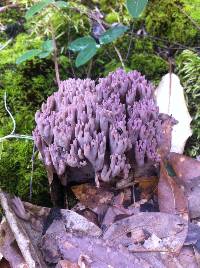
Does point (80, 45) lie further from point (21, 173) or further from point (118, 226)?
point (118, 226)

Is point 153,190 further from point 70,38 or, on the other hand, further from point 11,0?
point 11,0

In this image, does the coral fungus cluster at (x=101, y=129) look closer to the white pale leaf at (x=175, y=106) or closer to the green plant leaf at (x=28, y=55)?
the white pale leaf at (x=175, y=106)

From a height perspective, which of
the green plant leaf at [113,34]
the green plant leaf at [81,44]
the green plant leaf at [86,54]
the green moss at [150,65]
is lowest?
the green moss at [150,65]

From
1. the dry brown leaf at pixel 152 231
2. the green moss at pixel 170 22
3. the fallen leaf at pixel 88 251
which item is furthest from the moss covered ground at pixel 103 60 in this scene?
the dry brown leaf at pixel 152 231

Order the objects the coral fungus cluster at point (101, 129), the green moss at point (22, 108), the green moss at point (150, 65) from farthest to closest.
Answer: the green moss at point (150, 65), the green moss at point (22, 108), the coral fungus cluster at point (101, 129)

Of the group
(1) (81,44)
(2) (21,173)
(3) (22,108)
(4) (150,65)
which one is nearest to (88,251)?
(2) (21,173)

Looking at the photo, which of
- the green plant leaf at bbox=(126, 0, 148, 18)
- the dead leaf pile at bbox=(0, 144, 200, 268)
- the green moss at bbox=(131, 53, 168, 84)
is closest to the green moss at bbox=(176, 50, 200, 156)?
the green moss at bbox=(131, 53, 168, 84)

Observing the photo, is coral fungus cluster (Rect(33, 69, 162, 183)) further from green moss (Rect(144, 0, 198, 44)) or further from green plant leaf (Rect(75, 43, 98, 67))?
green moss (Rect(144, 0, 198, 44))
